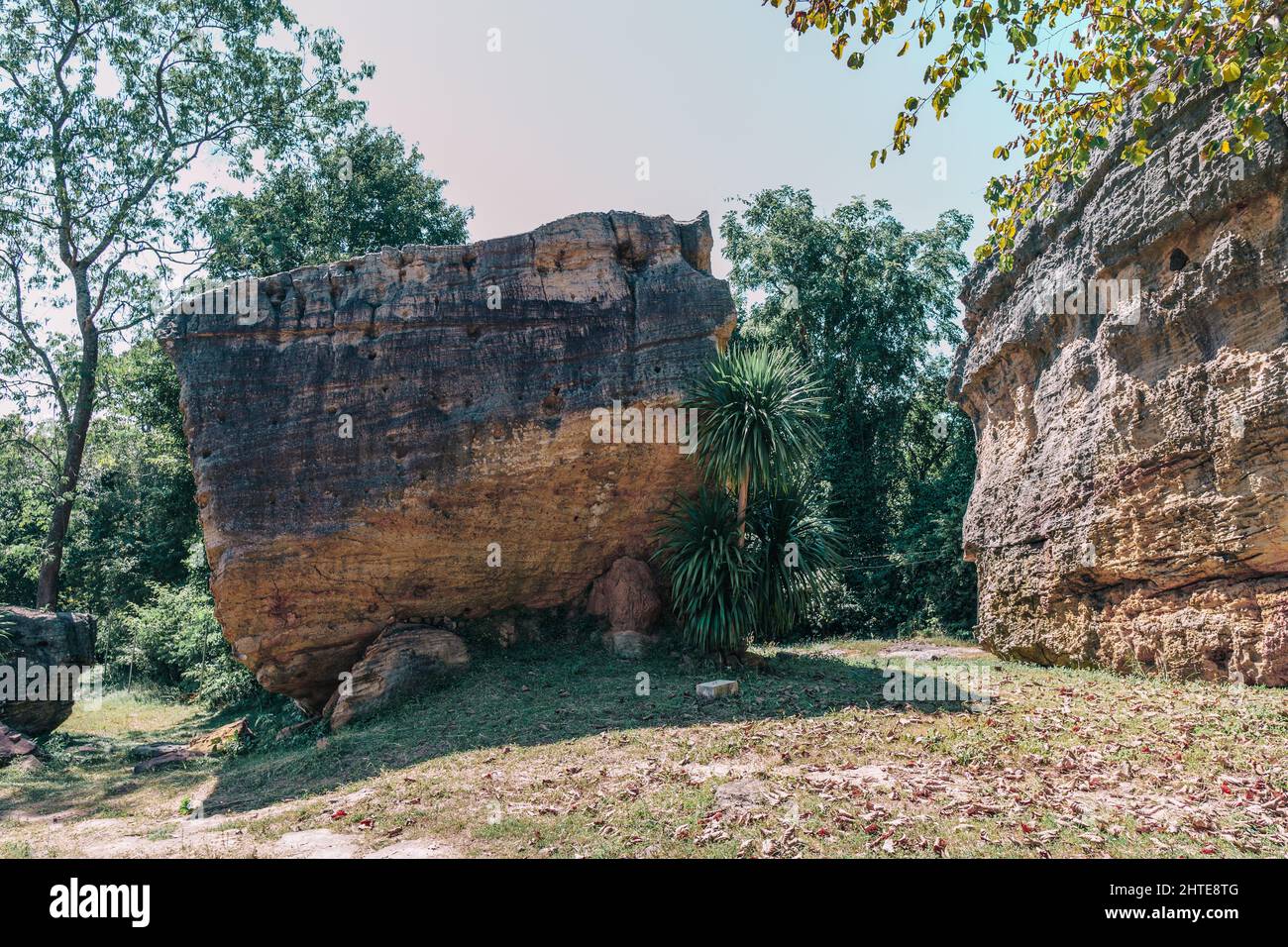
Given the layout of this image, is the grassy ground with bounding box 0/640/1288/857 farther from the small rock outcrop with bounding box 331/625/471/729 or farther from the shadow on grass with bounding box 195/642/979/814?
the small rock outcrop with bounding box 331/625/471/729

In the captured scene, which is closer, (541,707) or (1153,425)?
(1153,425)

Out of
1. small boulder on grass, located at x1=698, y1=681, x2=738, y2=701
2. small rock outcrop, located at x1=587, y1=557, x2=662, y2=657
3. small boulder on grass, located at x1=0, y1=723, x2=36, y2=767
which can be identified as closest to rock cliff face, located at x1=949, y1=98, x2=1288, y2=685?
small boulder on grass, located at x1=698, y1=681, x2=738, y2=701

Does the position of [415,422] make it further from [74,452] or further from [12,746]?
[74,452]

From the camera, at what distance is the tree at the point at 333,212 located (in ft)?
76.2

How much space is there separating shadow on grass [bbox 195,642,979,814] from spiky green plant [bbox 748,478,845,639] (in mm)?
910

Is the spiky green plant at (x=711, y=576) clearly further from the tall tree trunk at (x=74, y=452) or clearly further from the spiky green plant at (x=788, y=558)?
the tall tree trunk at (x=74, y=452)

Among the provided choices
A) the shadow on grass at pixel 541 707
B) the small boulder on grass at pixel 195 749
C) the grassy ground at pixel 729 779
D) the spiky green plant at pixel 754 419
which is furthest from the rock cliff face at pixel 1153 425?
the small boulder on grass at pixel 195 749

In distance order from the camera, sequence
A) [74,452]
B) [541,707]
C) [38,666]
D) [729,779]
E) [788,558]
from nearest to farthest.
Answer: [729,779]
[541,707]
[788,558]
[38,666]
[74,452]

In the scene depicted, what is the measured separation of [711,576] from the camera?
12.6 meters

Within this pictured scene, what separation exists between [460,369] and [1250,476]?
1123 centimetres

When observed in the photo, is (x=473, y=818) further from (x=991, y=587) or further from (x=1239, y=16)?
(x=991, y=587)

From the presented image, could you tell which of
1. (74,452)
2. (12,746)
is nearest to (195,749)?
(12,746)

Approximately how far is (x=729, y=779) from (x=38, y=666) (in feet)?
47.5

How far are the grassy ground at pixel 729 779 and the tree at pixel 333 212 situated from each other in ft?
50.7
